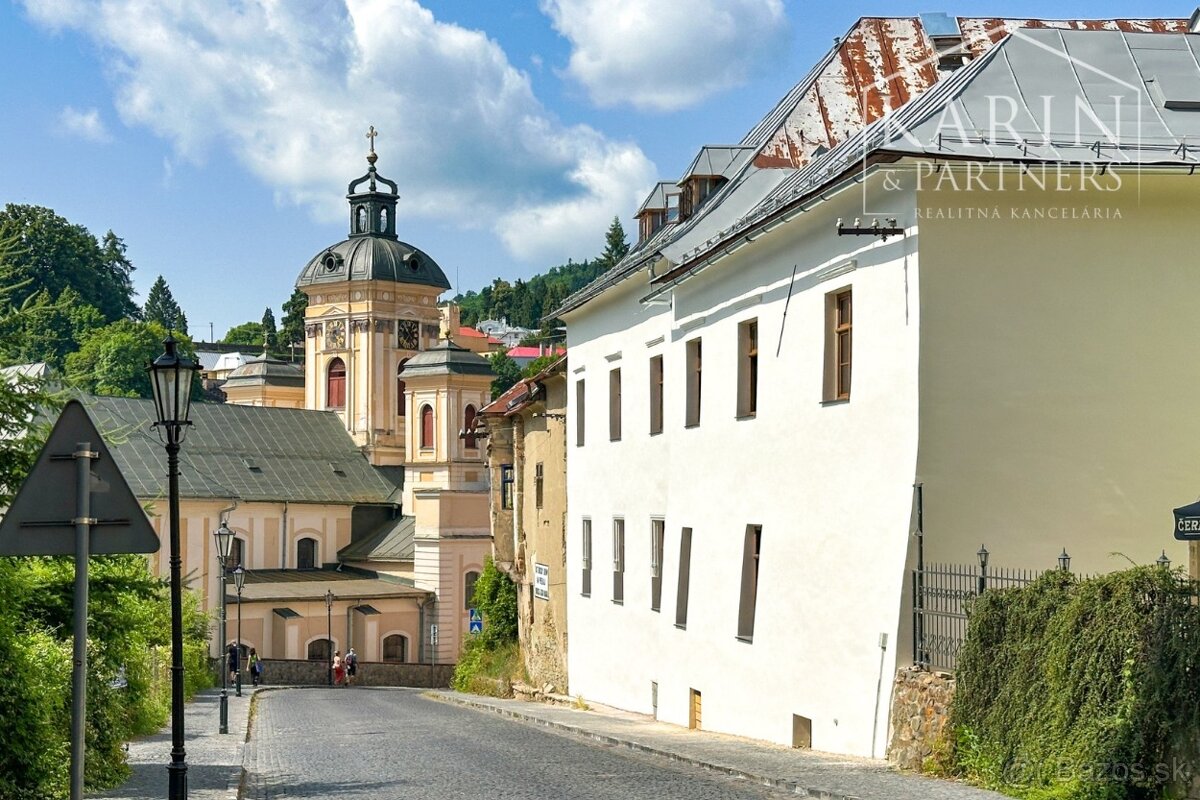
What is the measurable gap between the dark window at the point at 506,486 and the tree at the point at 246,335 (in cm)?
14657

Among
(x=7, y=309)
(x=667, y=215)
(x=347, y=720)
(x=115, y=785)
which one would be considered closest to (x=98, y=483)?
(x=7, y=309)

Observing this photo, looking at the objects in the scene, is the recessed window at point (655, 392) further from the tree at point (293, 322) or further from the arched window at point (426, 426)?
the tree at point (293, 322)

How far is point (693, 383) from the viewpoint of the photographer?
25.8m

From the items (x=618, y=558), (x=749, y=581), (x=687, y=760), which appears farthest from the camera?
(x=618, y=558)

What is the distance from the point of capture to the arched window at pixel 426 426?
3137 inches

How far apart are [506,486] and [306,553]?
34.4 metres

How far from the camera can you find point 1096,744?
1201cm

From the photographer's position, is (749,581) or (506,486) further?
(506,486)

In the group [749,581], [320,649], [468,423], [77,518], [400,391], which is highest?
[400,391]

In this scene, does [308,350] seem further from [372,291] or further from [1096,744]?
[1096,744]

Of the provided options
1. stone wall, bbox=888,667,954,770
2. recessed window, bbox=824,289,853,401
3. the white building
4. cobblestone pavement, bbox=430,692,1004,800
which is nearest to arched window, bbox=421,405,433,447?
cobblestone pavement, bbox=430,692,1004,800

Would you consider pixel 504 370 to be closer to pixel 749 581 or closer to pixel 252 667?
pixel 252 667

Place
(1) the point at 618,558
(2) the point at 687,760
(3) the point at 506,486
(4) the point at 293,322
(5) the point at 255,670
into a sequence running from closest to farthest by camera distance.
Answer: (2) the point at 687,760
(1) the point at 618,558
(3) the point at 506,486
(5) the point at 255,670
(4) the point at 293,322

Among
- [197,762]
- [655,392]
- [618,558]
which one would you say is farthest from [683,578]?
[197,762]
